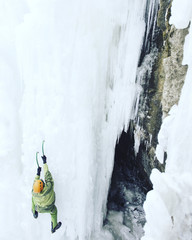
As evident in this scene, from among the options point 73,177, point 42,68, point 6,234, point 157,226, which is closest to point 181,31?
point 42,68

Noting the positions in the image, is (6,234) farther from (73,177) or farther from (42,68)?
(42,68)

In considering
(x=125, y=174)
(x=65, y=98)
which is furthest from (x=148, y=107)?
(x=125, y=174)

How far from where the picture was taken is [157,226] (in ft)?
5.92

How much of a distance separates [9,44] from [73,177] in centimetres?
324

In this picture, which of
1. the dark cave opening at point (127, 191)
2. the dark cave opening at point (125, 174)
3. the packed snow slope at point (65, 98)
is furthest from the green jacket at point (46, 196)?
the dark cave opening at point (125, 174)

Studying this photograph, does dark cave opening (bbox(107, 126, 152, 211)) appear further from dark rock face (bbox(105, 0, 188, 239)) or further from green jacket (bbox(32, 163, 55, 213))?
green jacket (bbox(32, 163, 55, 213))

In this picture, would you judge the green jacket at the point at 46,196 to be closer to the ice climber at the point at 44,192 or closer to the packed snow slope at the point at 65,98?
the ice climber at the point at 44,192

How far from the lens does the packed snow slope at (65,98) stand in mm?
3420

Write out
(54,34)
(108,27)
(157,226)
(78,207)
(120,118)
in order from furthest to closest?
(120,118) → (78,207) → (108,27) → (54,34) → (157,226)

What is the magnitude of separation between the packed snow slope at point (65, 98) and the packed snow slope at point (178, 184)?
72.5 inches

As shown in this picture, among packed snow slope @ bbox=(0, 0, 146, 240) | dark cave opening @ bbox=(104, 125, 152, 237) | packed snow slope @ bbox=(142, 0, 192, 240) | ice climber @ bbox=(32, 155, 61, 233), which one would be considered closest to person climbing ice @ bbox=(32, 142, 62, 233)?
ice climber @ bbox=(32, 155, 61, 233)

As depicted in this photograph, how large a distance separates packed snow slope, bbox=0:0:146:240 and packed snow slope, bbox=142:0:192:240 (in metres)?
1.84

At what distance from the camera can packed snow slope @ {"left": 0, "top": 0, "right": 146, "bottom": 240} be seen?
3.42m

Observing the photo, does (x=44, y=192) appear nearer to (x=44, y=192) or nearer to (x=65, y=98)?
(x=44, y=192)
